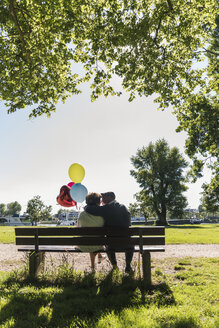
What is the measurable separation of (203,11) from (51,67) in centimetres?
599

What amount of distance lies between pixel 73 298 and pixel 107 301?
1.89 feet

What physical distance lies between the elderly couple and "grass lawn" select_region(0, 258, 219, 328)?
72cm

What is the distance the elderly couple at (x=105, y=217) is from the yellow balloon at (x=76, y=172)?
1.79m

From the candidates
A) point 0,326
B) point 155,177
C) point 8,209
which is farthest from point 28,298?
point 8,209

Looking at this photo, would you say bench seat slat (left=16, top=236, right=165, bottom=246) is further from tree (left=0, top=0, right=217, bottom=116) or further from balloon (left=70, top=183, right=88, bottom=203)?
tree (left=0, top=0, right=217, bottom=116)

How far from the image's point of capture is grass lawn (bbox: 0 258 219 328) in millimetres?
3051

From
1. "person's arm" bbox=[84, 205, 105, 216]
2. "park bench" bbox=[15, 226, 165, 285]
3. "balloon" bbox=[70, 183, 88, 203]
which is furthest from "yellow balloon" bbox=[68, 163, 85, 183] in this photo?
"park bench" bbox=[15, 226, 165, 285]

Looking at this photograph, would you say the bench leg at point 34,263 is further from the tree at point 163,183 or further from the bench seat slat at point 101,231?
the tree at point 163,183

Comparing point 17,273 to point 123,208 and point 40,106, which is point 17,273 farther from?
point 40,106

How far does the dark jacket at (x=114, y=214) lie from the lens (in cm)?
558

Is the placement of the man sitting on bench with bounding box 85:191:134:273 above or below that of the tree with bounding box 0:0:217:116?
below

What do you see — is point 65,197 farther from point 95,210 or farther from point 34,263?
point 34,263

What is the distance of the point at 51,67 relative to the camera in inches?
393

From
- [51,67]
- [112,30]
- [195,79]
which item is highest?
[112,30]
